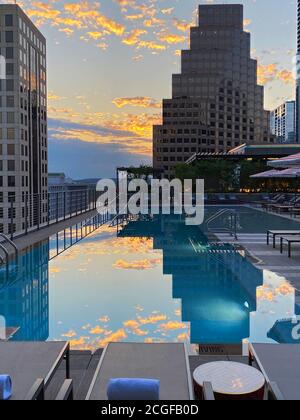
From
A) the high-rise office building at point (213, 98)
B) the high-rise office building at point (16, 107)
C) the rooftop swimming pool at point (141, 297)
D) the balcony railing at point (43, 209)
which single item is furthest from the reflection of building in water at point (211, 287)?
the high-rise office building at point (213, 98)

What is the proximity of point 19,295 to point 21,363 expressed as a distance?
11.6 feet

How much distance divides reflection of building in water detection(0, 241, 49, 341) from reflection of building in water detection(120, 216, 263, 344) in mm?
1701

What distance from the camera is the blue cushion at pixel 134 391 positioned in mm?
1764

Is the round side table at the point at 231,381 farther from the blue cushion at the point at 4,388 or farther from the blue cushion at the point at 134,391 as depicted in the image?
the blue cushion at the point at 4,388

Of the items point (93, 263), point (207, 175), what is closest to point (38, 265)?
point (93, 263)

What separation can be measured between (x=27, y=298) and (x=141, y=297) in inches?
60.6

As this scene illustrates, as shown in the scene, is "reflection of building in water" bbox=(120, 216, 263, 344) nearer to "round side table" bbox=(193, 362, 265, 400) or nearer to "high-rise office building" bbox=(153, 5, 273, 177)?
"round side table" bbox=(193, 362, 265, 400)

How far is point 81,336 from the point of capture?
4.68m

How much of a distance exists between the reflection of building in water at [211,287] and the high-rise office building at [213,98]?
96.2 m

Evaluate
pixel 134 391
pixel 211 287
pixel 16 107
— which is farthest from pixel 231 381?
pixel 16 107

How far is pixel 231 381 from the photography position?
97.7 inches

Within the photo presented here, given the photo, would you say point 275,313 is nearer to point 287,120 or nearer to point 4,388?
point 4,388

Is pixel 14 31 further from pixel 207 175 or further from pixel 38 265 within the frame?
pixel 38 265

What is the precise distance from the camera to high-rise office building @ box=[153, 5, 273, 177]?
112m
